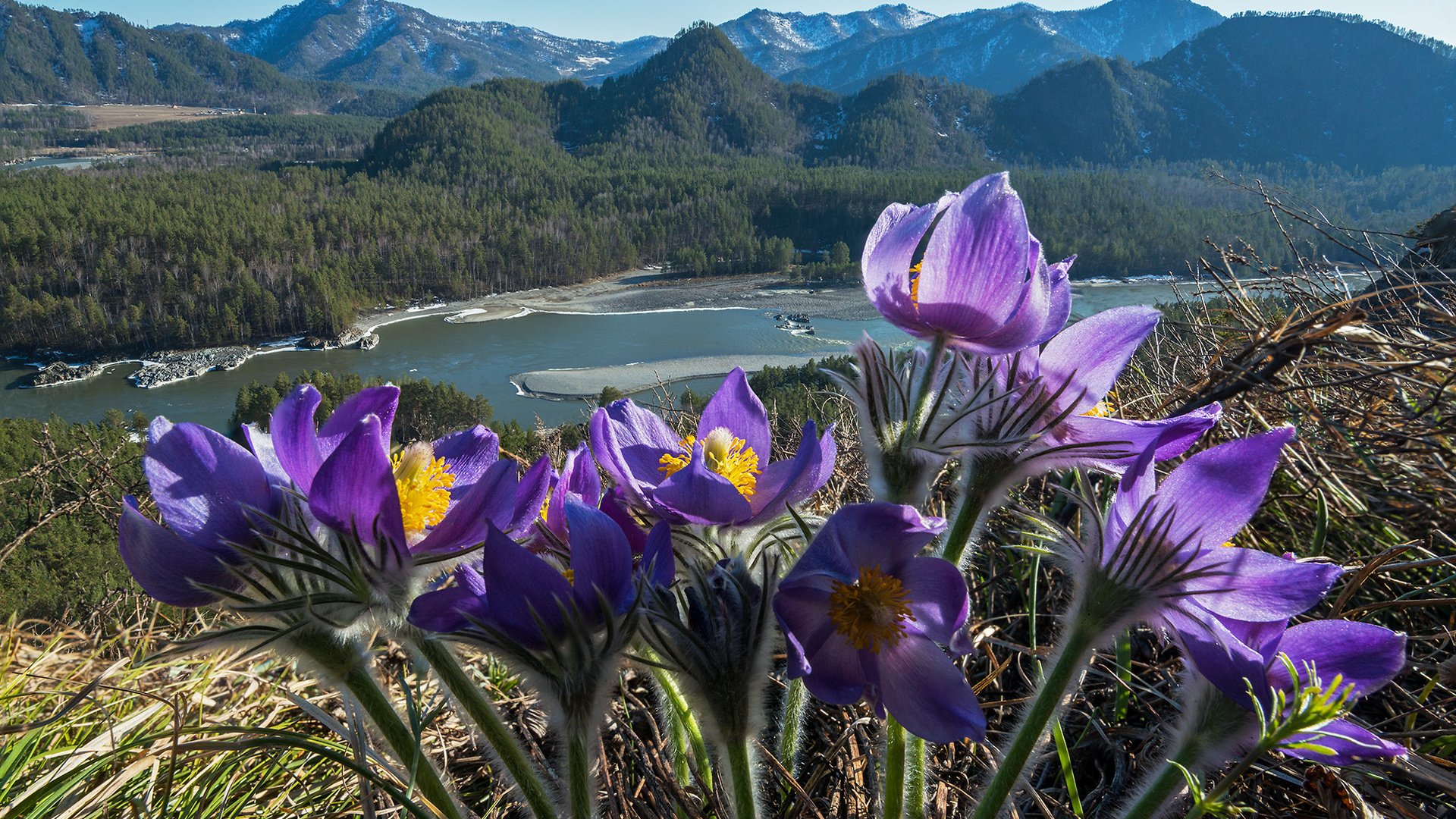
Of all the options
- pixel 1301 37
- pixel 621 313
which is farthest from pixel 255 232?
pixel 1301 37

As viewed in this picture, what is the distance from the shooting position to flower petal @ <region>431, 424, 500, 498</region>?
31.4 inches

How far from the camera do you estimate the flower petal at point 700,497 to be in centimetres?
Answer: 62

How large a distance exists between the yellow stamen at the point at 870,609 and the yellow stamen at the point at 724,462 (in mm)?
162

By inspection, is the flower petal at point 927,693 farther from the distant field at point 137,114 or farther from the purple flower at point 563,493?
the distant field at point 137,114

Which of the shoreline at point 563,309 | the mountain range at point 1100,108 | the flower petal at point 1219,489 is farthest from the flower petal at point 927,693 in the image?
the mountain range at point 1100,108

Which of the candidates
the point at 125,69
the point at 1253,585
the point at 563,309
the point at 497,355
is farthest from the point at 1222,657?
the point at 125,69

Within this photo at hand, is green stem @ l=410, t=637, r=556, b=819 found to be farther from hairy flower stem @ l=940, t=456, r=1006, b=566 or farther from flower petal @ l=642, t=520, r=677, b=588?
hairy flower stem @ l=940, t=456, r=1006, b=566

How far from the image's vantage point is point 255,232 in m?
58.7

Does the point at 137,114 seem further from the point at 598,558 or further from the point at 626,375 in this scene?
the point at 598,558

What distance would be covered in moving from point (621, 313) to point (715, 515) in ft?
160

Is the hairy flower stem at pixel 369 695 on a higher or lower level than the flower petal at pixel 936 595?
lower

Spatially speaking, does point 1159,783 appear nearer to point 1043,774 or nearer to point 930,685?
Result: point 930,685

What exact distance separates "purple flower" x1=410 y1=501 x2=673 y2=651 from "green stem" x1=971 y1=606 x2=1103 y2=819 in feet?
1.00

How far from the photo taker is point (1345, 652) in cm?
64
